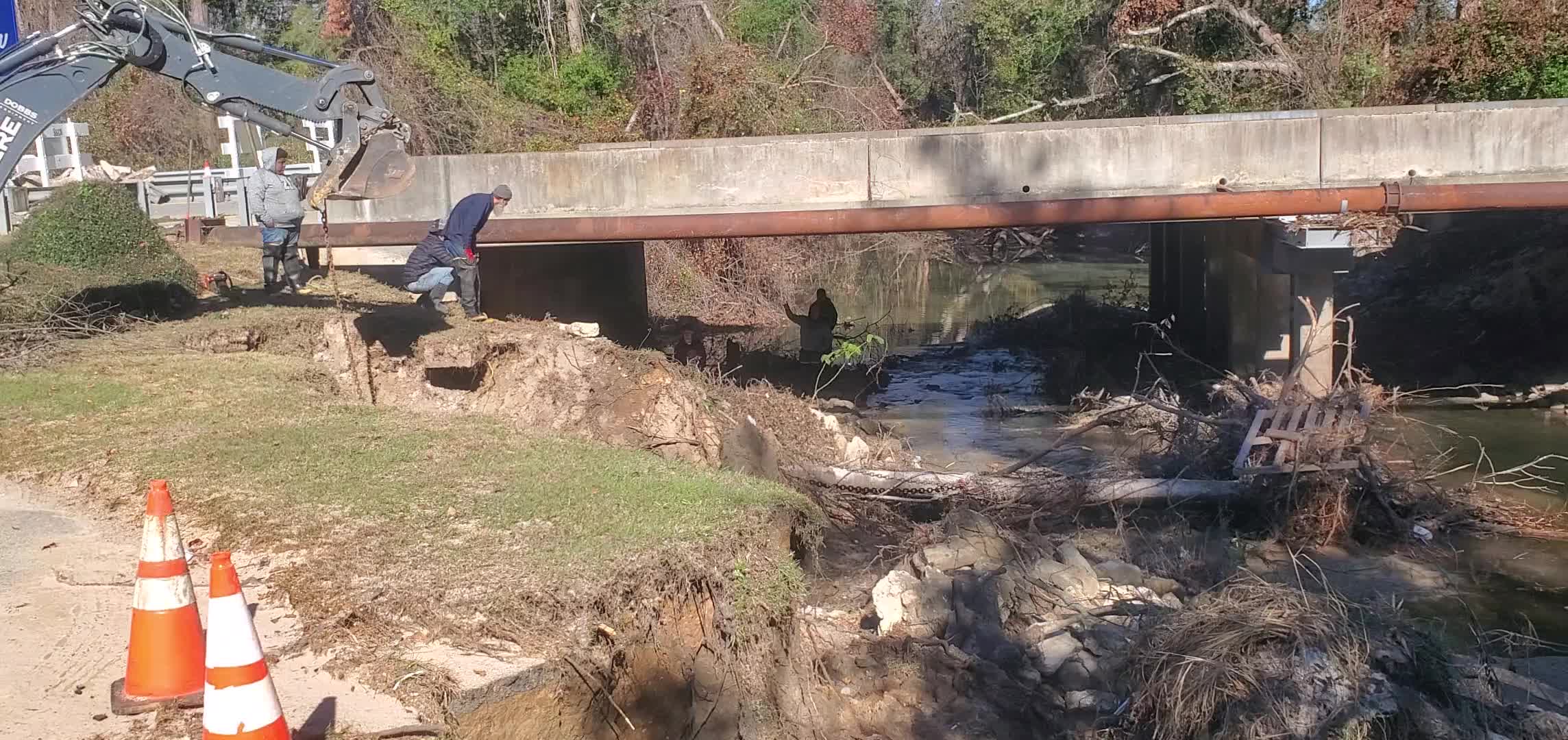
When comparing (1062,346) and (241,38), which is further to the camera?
(1062,346)

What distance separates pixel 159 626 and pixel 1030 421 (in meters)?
14.3

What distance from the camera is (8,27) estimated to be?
420 inches

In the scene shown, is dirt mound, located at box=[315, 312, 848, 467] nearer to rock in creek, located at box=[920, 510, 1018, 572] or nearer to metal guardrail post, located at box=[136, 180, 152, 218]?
rock in creek, located at box=[920, 510, 1018, 572]

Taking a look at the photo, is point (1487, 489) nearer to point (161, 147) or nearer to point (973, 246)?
point (973, 246)

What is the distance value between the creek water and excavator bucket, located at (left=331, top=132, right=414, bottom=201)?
728 cm

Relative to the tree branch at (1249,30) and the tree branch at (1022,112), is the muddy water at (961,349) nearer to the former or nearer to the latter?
the tree branch at (1022,112)

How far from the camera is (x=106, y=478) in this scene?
7895 mm

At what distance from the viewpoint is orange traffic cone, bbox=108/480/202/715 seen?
15.9 ft

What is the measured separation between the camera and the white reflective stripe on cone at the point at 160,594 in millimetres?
4855

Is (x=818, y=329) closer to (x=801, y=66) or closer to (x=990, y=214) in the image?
(x=990, y=214)

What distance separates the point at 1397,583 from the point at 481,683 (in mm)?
8324

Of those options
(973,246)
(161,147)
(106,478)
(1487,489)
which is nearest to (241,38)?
(106,478)

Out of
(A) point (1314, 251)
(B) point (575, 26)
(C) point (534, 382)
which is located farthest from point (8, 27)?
(B) point (575, 26)

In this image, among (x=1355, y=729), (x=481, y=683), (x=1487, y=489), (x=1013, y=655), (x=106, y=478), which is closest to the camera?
(x=481, y=683)
